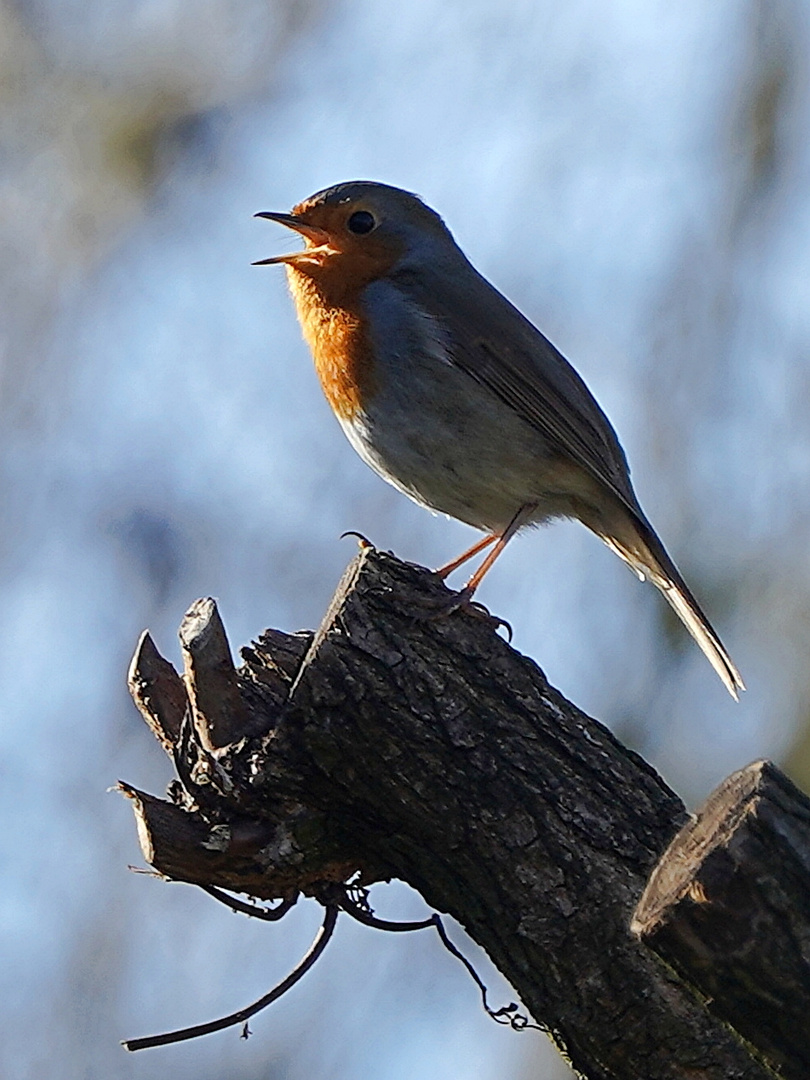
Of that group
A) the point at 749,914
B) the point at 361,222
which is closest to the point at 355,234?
the point at 361,222

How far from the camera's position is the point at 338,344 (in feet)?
15.0

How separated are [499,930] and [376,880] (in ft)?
1.49

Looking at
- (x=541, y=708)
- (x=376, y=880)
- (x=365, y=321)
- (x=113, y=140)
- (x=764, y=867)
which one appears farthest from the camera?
(x=113, y=140)

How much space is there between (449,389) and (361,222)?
2.44 feet

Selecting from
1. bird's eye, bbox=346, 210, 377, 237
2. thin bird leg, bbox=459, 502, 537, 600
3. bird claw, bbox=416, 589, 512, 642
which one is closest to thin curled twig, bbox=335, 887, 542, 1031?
bird claw, bbox=416, 589, 512, 642

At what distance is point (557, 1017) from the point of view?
2.83 meters

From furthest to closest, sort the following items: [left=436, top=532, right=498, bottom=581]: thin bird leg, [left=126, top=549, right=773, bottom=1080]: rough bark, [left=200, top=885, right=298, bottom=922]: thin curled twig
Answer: [left=436, top=532, right=498, bottom=581]: thin bird leg < [left=200, top=885, right=298, bottom=922]: thin curled twig < [left=126, top=549, right=773, bottom=1080]: rough bark

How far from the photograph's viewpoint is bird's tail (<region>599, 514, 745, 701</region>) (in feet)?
15.6

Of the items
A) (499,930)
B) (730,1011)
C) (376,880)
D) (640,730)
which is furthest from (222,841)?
(640,730)

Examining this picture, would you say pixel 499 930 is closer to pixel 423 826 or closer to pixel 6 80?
pixel 423 826

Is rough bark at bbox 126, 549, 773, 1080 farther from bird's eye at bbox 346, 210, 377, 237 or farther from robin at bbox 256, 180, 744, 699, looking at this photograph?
bird's eye at bbox 346, 210, 377, 237

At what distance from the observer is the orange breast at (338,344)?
4.50 m

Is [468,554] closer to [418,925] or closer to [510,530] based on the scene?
[510,530]

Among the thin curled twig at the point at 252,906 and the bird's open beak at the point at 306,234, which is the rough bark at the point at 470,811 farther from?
the bird's open beak at the point at 306,234
